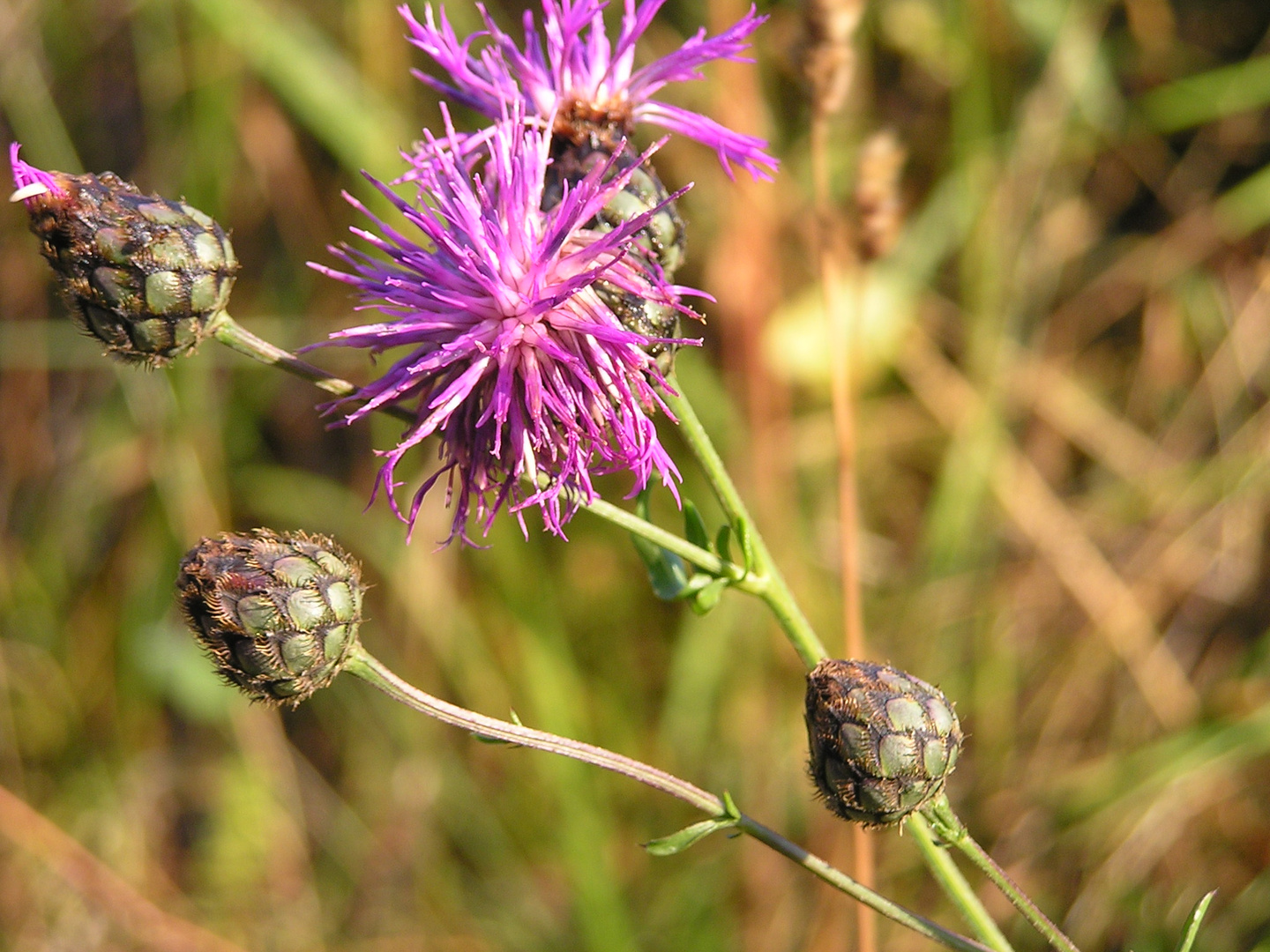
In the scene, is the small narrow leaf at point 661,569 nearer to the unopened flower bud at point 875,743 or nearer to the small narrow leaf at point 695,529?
the small narrow leaf at point 695,529

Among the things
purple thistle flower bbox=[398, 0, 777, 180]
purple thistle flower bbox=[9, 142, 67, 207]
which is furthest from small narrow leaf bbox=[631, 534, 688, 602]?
purple thistle flower bbox=[9, 142, 67, 207]

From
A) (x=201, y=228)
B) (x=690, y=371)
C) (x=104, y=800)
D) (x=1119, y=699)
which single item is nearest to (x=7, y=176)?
(x=104, y=800)

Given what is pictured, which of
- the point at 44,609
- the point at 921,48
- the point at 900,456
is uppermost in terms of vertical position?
the point at 921,48

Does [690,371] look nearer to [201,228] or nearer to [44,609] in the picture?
[201,228]

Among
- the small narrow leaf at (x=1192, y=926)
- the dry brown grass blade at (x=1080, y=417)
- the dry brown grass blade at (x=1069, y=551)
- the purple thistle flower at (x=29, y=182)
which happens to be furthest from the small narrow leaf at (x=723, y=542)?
the dry brown grass blade at (x=1080, y=417)

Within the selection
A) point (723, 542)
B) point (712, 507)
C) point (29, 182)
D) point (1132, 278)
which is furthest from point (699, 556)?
point (1132, 278)

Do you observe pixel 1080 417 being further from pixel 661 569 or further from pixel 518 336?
pixel 518 336
